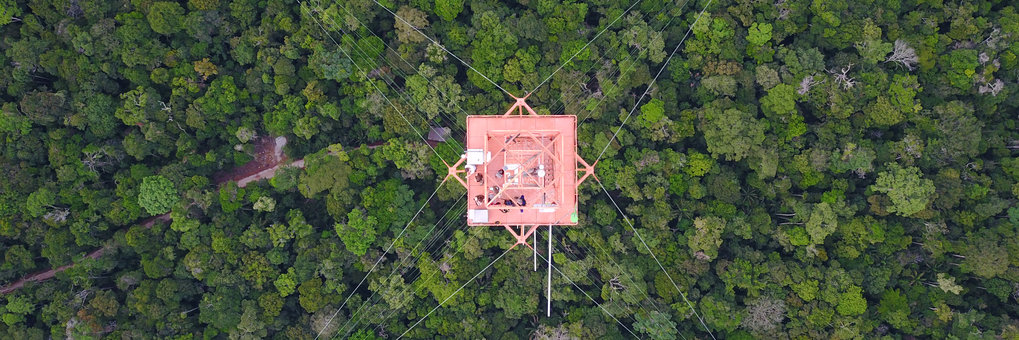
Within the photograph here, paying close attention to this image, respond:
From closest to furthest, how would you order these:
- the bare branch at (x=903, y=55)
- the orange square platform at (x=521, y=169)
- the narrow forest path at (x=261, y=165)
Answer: the orange square platform at (x=521, y=169) < the bare branch at (x=903, y=55) < the narrow forest path at (x=261, y=165)

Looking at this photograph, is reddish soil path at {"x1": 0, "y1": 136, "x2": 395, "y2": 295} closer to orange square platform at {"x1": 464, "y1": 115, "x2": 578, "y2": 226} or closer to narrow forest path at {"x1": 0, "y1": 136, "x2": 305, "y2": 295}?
narrow forest path at {"x1": 0, "y1": 136, "x2": 305, "y2": 295}

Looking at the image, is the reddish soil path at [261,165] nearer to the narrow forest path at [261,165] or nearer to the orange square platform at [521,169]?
the narrow forest path at [261,165]

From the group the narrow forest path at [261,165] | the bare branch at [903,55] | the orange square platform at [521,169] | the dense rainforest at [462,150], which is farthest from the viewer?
the narrow forest path at [261,165]

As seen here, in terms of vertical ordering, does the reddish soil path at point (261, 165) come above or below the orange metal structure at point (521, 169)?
below

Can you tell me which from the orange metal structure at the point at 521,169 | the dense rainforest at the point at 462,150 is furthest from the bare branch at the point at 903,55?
the orange metal structure at the point at 521,169

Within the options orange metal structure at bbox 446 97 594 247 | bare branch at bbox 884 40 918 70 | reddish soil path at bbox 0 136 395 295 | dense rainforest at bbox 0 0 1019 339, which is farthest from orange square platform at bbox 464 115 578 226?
bare branch at bbox 884 40 918 70

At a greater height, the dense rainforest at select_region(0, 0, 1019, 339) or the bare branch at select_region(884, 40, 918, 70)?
the bare branch at select_region(884, 40, 918, 70)
